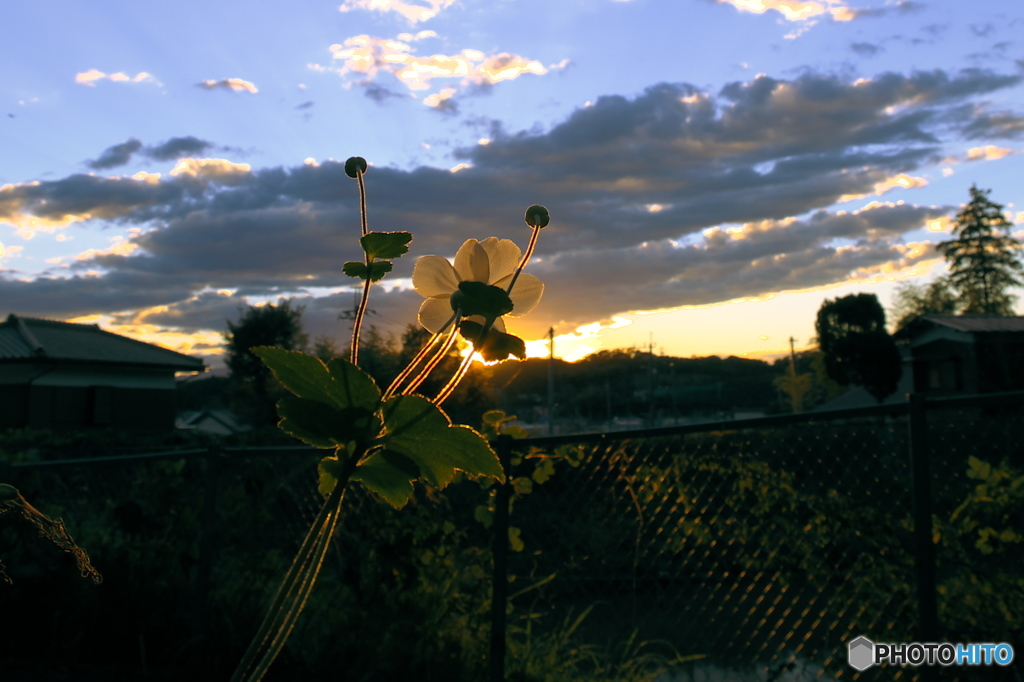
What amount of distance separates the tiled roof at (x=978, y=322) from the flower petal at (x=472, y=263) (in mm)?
31546

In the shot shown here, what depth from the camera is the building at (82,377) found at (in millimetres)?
17594

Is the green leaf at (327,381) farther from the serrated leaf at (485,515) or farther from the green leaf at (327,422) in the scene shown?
the serrated leaf at (485,515)

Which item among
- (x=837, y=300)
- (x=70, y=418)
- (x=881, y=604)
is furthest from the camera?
(x=837, y=300)

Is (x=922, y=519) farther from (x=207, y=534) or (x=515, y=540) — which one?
(x=207, y=534)

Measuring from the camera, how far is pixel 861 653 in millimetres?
2889

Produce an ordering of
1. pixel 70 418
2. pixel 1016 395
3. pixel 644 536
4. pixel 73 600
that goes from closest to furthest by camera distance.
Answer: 1. pixel 1016 395
2. pixel 644 536
3. pixel 73 600
4. pixel 70 418

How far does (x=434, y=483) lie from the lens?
56 cm

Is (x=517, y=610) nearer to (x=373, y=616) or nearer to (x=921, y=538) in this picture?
(x=373, y=616)

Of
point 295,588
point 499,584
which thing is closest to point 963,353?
point 499,584

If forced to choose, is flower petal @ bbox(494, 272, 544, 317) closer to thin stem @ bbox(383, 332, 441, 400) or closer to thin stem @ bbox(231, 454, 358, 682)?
thin stem @ bbox(383, 332, 441, 400)

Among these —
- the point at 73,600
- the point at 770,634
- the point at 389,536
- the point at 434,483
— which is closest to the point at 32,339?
the point at 73,600

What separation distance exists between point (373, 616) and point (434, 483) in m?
3.42

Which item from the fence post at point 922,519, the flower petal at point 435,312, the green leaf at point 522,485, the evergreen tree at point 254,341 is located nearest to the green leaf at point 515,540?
the green leaf at point 522,485

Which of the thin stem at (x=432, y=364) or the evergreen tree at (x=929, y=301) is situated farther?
the evergreen tree at (x=929, y=301)
